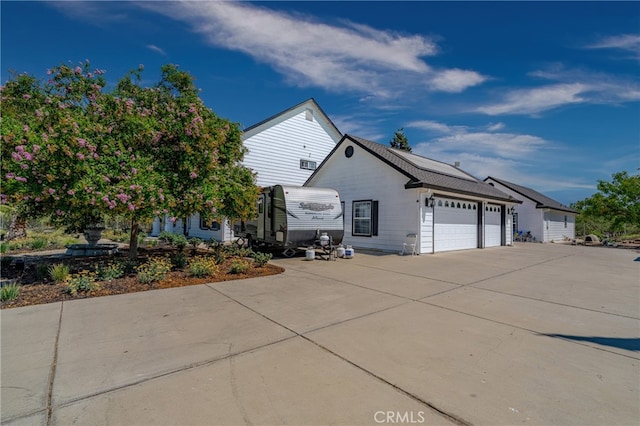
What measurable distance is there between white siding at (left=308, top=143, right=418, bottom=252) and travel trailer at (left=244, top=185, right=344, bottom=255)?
2785mm

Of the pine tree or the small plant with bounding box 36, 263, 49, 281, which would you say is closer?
the small plant with bounding box 36, 263, 49, 281

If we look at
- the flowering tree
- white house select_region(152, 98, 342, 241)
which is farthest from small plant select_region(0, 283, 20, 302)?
white house select_region(152, 98, 342, 241)

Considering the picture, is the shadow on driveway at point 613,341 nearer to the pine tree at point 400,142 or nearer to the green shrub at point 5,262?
the green shrub at point 5,262

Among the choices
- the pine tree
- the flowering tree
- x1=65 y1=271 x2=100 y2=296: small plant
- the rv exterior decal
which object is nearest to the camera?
x1=65 y1=271 x2=100 y2=296: small plant

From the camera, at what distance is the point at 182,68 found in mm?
12812

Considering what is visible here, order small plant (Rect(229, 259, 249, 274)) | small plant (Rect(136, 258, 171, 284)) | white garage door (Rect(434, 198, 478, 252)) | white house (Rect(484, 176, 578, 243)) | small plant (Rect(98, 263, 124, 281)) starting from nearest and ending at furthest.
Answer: small plant (Rect(136, 258, 171, 284))
small plant (Rect(98, 263, 124, 281))
small plant (Rect(229, 259, 249, 274))
white garage door (Rect(434, 198, 478, 252))
white house (Rect(484, 176, 578, 243))

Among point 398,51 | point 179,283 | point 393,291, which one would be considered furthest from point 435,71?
point 179,283

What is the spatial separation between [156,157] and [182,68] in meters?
7.32

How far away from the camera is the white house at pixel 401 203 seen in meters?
12.7

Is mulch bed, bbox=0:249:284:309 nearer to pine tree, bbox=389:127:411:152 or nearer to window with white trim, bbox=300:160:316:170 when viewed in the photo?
window with white trim, bbox=300:160:316:170

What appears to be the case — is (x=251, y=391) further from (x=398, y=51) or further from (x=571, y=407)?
(x=398, y=51)

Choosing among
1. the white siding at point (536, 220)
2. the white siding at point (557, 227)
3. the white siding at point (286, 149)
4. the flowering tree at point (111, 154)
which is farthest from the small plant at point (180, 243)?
the white siding at point (557, 227)

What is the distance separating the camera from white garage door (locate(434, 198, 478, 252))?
1348 centimetres

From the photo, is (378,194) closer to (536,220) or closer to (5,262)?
(5,262)
